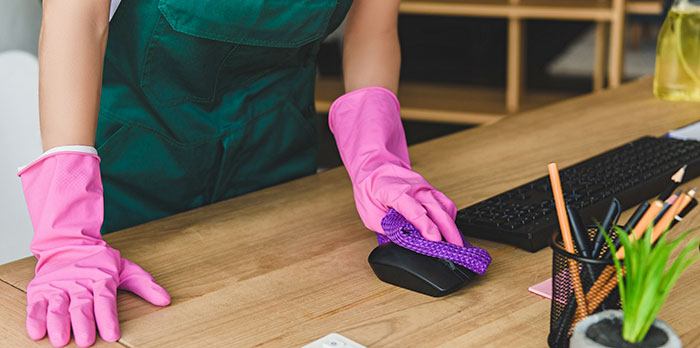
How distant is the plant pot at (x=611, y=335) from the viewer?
589mm

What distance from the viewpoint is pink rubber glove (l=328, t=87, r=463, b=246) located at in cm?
94

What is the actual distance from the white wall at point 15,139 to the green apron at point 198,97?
24 centimetres

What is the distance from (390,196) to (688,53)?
1077mm

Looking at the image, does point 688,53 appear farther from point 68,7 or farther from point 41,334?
point 41,334

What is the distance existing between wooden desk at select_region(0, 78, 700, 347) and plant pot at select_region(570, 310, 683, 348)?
0.43ft

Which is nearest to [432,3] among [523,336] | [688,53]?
[688,53]

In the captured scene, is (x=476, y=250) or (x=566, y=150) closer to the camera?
(x=476, y=250)

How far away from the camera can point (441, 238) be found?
932 millimetres

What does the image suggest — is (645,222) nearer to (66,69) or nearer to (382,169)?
(382,169)

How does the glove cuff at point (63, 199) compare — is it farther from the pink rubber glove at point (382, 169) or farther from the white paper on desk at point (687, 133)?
the white paper on desk at point (687, 133)

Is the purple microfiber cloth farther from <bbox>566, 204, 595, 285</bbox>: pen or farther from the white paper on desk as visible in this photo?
the white paper on desk

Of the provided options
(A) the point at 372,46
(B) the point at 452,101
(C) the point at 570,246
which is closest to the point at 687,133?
(A) the point at 372,46

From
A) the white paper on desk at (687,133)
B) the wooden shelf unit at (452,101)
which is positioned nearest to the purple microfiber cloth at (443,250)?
the white paper on desk at (687,133)

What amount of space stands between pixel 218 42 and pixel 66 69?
0.30m
